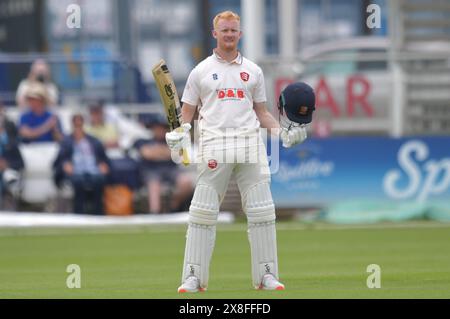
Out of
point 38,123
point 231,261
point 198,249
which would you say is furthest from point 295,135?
point 38,123

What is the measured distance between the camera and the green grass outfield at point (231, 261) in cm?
1189

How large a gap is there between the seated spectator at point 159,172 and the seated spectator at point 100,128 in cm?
49

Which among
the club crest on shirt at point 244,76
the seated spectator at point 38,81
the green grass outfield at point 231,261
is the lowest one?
the green grass outfield at point 231,261

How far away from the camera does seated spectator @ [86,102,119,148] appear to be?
24.8m

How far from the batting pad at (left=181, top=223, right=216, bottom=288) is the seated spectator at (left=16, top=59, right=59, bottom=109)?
14072 millimetres

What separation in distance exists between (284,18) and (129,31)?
8.39 meters

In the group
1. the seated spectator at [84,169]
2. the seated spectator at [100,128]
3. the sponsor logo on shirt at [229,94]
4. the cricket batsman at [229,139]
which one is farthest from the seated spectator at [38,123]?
the sponsor logo on shirt at [229,94]

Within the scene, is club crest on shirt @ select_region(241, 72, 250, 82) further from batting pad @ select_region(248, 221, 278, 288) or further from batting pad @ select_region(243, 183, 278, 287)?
batting pad @ select_region(248, 221, 278, 288)

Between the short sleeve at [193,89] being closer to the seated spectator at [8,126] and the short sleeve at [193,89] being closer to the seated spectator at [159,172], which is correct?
the seated spectator at [159,172]

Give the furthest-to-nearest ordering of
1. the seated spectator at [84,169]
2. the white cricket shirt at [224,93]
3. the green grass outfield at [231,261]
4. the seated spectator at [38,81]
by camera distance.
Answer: the seated spectator at [38,81] → the seated spectator at [84,169] → the green grass outfield at [231,261] → the white cricket shirt at [224,93]

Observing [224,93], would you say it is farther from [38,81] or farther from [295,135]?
[38,81]

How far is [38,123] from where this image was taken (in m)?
25.0

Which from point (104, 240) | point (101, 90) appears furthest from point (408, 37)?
point (104, 240)

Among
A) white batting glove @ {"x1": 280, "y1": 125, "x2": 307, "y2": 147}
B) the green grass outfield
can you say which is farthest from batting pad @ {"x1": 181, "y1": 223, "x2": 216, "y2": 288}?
white batting glove @ {"x1": 280, "y1": 125, "x2": 307, "y2": 147}
